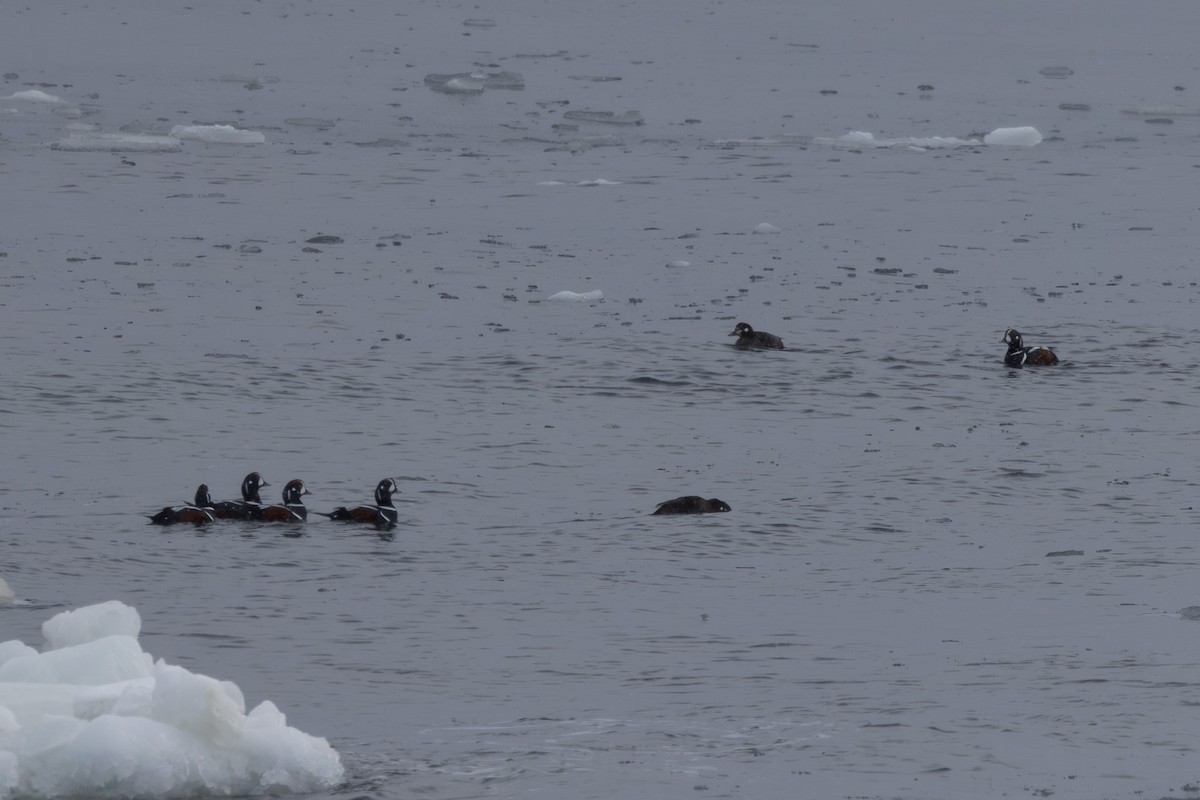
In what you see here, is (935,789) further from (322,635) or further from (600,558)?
(600,558)

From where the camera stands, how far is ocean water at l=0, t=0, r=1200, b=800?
10523 mm

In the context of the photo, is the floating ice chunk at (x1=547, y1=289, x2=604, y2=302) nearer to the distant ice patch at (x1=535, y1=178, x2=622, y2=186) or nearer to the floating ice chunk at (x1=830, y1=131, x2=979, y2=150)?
the distant ice patch at (x1=535, y1=178, x2=622, y2=186)

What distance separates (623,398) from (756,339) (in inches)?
95.0

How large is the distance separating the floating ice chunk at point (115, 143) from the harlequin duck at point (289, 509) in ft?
63.1

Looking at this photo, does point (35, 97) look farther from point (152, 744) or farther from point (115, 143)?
point (152, 744)

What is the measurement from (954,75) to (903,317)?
20.0 meters

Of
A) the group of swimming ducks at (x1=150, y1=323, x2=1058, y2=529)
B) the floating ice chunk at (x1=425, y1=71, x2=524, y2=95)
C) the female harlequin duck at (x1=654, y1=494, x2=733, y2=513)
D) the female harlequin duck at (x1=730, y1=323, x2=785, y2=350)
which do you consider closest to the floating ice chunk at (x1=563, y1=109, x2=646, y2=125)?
the floating ice chunk at (x1=425, y1=71, x2=524, y2=95)

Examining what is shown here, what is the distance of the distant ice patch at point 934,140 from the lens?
119 ft

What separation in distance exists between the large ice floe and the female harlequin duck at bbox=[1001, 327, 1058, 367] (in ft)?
45.3

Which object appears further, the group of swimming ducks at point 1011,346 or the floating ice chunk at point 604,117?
the floating ice chunk at point 604,117

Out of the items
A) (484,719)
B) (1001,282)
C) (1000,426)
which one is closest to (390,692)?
(484,719)

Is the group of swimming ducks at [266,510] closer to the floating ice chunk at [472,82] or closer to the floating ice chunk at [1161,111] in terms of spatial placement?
the floating ice chunk at [472,82]

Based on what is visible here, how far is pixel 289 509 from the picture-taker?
15.0m

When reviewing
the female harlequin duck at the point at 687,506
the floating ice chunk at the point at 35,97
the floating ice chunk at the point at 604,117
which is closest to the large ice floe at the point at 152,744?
the female harlequin duck at the point at 687,506
